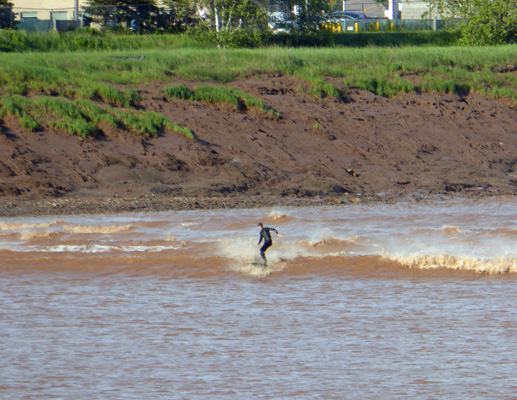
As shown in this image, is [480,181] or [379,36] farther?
[379,36]

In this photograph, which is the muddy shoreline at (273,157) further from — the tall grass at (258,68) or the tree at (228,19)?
the tree at (228,19)

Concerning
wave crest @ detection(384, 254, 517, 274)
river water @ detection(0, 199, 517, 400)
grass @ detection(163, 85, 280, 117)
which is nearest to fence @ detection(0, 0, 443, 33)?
grass @ detection(163, 85, 280, 117)

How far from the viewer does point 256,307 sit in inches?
402

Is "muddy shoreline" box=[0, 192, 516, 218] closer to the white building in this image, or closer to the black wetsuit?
the black wetsuit

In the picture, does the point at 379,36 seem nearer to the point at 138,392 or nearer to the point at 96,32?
the point at 96,32

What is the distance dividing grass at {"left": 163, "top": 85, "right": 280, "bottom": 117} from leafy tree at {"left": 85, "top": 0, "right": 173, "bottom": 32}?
37.9ft

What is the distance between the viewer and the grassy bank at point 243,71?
21.4m

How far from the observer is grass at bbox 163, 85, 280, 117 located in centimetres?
2231

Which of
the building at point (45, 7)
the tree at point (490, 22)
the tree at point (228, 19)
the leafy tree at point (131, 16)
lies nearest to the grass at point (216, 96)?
the tree at point (228, 19)

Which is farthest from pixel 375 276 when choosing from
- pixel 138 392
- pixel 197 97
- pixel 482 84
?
pixel 482 84

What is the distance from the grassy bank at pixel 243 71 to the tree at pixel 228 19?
159 inches

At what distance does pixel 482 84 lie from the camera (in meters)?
25.9

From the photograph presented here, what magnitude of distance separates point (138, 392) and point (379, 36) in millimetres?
33042

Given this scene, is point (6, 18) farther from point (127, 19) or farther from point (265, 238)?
point (265, 238)
